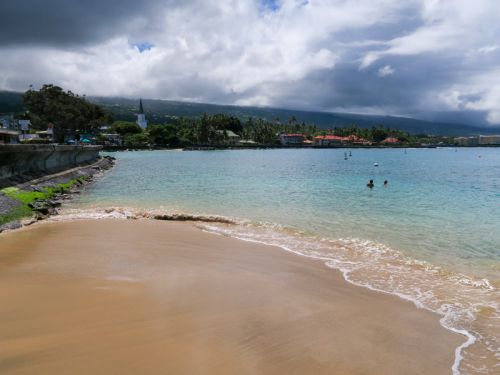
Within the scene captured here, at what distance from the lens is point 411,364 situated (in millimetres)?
5719

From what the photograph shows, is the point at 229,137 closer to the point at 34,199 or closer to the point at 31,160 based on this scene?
the point at 31,160

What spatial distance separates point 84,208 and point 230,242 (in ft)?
36.8

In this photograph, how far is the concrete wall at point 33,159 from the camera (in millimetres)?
24984

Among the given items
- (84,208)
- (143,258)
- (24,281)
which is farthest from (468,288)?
(84,208)

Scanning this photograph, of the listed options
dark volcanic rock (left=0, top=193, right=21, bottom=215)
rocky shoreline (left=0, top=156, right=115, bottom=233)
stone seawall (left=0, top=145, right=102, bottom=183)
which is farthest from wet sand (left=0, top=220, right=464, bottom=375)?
stone seawall (left=0, top=145, right=102, bottom=183)

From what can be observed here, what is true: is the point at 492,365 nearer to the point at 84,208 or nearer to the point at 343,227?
the point at 343,227

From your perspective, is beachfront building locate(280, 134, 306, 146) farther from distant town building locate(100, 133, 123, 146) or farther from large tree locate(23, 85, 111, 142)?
large tree locate(23, 85, 111, 142)

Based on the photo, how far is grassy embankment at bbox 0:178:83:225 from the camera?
52.8 ft

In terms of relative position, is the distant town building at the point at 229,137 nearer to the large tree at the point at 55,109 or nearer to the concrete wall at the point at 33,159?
the large tree at the point at 55,109

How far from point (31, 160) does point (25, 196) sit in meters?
12.8

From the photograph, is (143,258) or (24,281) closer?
(24,281)

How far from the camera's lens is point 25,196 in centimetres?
2038

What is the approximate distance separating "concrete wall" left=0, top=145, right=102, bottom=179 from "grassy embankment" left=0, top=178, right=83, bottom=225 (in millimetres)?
2796

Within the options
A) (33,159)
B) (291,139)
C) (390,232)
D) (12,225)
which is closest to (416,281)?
(390,232)
